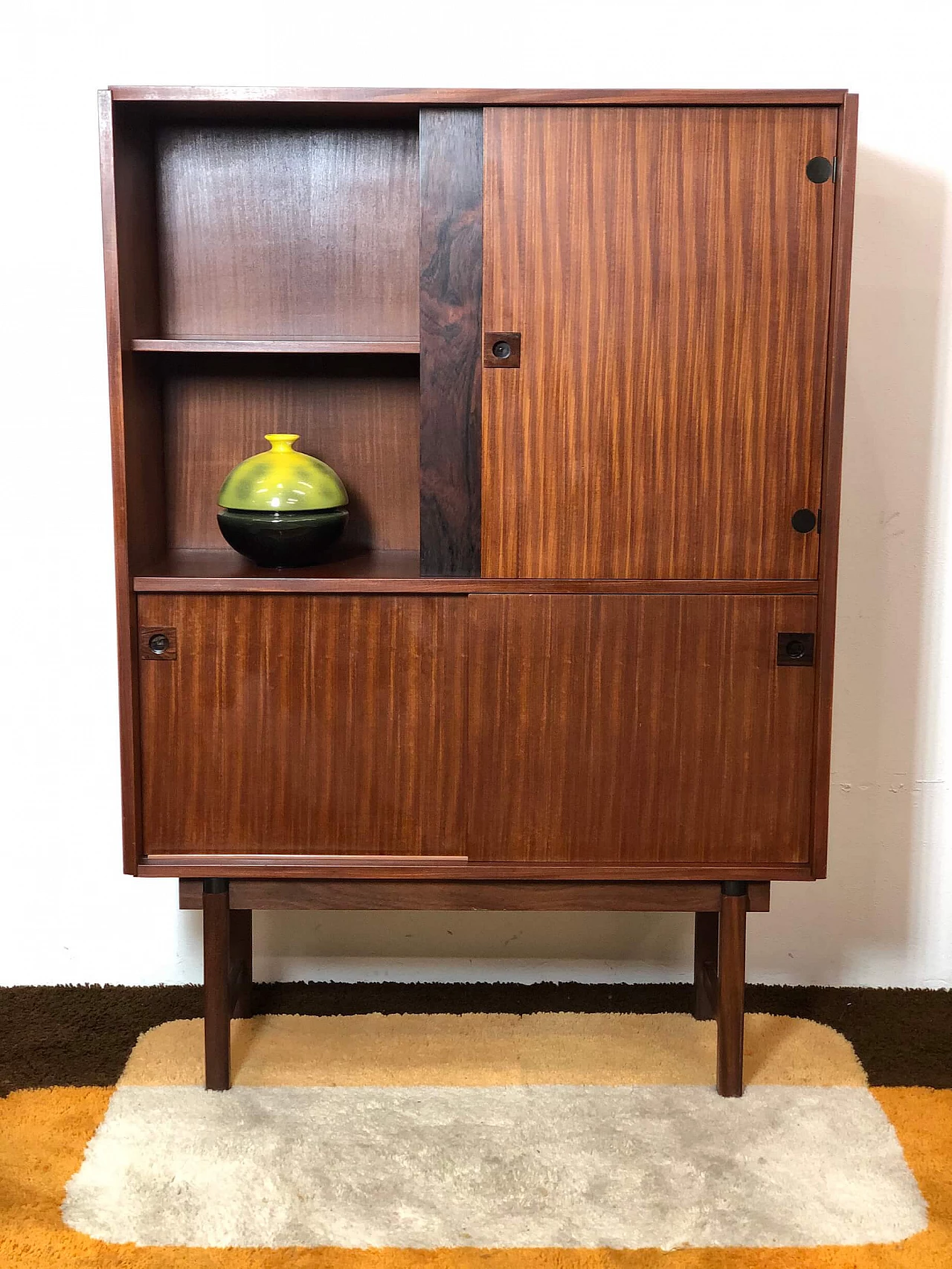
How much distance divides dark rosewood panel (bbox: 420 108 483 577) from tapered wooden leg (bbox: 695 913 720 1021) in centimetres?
87

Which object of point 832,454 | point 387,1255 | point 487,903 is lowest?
point 387,1255

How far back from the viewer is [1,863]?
2.35 meters

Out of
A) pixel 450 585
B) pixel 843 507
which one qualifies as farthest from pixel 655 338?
pixel 843 507

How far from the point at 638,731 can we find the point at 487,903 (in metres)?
0.38

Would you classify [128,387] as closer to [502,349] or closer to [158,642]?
[158,642]

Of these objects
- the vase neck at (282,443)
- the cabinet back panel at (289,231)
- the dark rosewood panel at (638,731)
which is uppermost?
the cabinet back panel at (289,231)

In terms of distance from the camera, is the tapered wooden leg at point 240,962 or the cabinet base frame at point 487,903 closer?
the cabinet base frame at point 487,903

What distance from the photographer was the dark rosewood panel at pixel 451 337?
5.64 ft

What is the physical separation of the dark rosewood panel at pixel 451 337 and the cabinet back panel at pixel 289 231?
1.09 feet

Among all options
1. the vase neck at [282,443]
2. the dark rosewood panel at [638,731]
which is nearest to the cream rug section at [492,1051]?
the dark rosewood panel at [638,731]

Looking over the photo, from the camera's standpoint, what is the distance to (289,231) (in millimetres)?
2055

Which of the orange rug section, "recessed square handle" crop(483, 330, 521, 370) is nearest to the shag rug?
the orange rug section

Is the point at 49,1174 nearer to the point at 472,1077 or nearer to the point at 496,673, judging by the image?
the point at 472,1077

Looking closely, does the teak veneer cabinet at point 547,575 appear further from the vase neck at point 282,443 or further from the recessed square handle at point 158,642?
the vase neck at point 282,443
